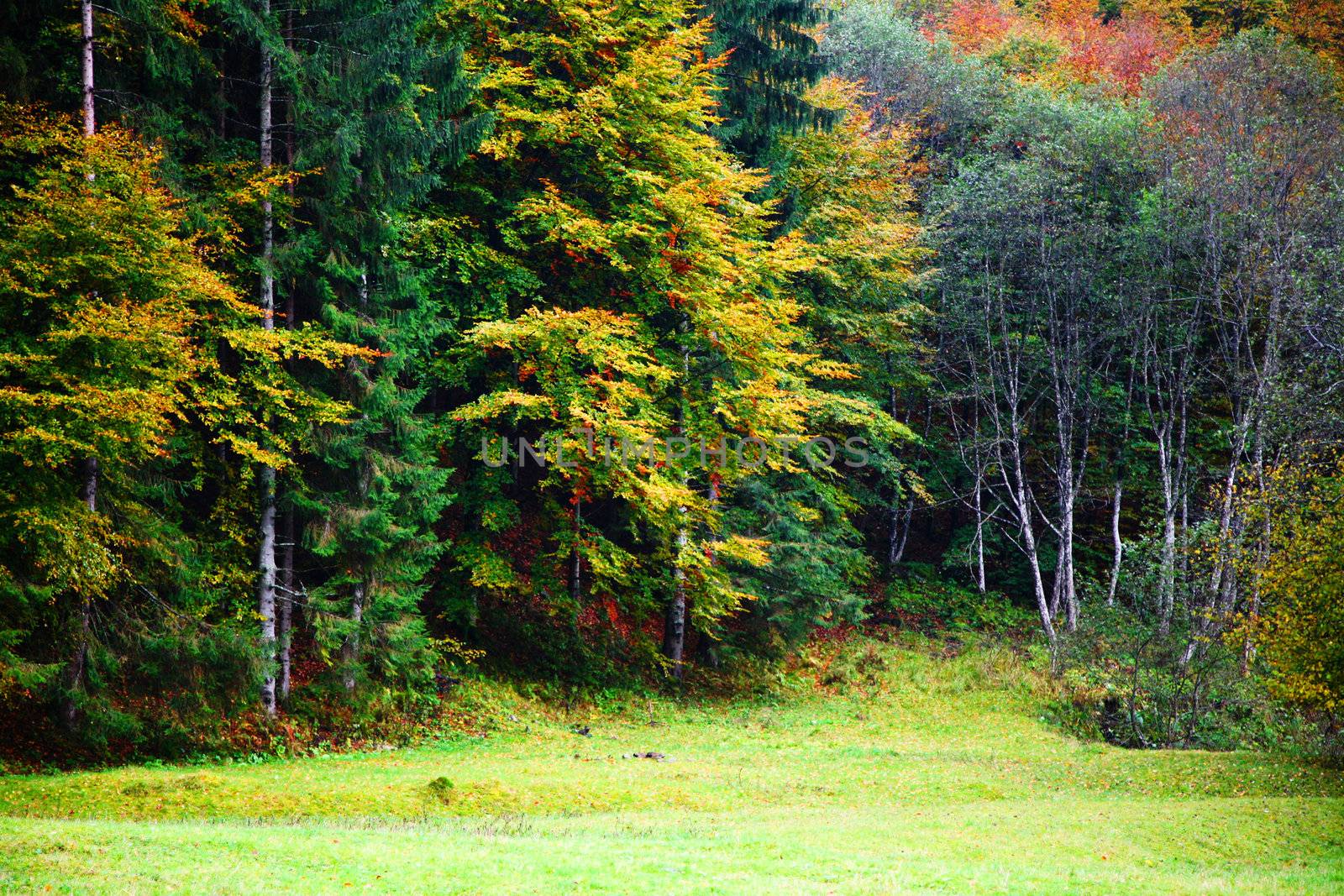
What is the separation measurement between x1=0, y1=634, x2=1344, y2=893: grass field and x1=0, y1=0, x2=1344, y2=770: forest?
1698 millimetres

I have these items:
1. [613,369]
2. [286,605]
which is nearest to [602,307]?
[613,369]

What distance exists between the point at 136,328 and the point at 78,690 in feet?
15.7

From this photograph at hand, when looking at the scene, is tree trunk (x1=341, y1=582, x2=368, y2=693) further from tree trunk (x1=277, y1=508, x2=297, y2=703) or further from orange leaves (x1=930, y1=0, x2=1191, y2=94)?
orange leaves (x1=930, y1=0, x2=1191, y2=94)

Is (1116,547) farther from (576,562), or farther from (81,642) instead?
(81,642)

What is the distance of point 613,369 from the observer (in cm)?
1875

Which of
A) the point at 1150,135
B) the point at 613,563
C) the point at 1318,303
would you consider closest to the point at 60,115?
the point at 613,563

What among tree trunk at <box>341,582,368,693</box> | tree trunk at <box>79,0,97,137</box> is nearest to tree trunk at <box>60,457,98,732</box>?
tree trunk at <box>341,582,368,693</box>

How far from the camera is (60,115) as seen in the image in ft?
42.1

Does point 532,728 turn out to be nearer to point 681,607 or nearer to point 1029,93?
point 681,607

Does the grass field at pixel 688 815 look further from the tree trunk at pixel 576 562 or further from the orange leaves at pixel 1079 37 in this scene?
the orange leaves at pixel 1079 37

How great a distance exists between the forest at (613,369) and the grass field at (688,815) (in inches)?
66.8

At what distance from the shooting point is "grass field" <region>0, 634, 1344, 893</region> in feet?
27.7

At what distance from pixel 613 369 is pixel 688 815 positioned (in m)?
8.71

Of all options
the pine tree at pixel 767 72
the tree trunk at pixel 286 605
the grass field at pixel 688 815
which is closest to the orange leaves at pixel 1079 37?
the pine tree at pixel 767 72
